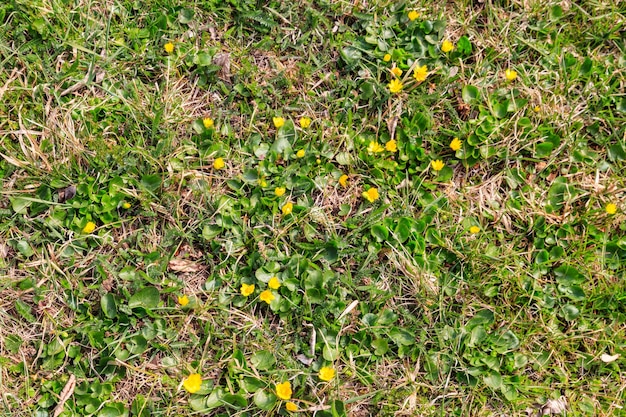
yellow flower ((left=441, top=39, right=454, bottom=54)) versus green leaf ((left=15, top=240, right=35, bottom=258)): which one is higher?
yellow flower ((left=441, top=39, right=454, bottom=54))

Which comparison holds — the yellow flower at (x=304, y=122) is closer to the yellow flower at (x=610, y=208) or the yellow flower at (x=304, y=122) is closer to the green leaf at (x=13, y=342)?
the yellow flower at (x=610, y=208)

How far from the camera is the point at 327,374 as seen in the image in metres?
2.54

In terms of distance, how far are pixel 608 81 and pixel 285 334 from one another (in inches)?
88.5

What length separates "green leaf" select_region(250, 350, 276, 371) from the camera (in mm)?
2580

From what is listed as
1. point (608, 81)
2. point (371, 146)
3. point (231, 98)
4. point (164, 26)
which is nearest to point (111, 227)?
point (231, 98)

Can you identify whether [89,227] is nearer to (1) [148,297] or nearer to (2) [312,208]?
(1) [148,297]

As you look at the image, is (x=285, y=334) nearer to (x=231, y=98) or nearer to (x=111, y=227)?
(x=111, y=227)

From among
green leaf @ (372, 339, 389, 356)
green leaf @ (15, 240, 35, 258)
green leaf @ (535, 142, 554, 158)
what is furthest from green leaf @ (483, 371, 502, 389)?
green leaf @ (15, 240, 35, 258)

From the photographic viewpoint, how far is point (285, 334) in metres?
2.65

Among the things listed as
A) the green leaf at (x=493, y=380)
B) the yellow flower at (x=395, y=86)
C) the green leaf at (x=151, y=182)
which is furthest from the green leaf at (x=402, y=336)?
the green leaf at (x=151, y=182)

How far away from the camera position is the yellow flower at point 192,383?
2.52m

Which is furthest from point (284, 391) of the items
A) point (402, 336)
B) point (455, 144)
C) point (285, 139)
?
point (455, 144)

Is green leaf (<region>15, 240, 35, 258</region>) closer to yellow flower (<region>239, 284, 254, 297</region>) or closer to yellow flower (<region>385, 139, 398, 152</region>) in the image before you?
yellow flower (<region>239, 284, 254, 297</region>)

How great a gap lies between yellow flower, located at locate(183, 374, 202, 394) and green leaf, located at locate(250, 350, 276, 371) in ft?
0.84
